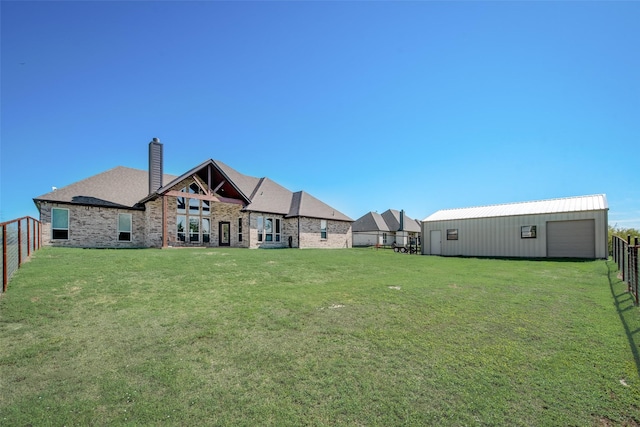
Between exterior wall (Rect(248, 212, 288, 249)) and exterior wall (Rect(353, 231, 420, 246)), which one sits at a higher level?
exterior wall (Rect(248, 212, 288, 249))

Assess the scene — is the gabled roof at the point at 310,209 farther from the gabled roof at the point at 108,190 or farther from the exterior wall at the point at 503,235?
the gabled roof at the point at 108,190

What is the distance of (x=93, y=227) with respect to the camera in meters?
18.5

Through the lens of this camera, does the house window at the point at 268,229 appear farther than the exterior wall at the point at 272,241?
Yes

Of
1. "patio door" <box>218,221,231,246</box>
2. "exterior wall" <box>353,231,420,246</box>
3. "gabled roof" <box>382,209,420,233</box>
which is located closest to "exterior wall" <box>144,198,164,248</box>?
"patio door" <box>218,221,231,246</box>

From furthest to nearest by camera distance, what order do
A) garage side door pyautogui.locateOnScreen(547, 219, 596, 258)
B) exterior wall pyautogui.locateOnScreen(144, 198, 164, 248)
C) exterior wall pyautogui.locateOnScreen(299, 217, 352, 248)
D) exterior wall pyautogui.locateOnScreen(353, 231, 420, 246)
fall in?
exterior wall pyautogui.locateOnScreen(353, 231, 420, 246) → exterior wall pyautogui.locateOnScreen(299, 217, 352, 248) → exterior wall pyautogui.locateOnScreen(144, 198, 164, 248) → garage side door pyautogui.locateOnScreen(547, 219, 596, 258)

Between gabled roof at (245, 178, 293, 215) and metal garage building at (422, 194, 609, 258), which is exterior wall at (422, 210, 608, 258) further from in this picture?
gabled roof at (245, 178, 293, 215)

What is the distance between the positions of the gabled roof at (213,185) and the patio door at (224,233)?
2245mm

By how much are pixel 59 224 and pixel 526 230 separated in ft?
97.9

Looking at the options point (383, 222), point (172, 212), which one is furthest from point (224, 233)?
point (383, 222)

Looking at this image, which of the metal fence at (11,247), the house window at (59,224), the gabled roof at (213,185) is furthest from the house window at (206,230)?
the metal fence at (11,247)

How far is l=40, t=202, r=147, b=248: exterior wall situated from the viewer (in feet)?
A: 56.5

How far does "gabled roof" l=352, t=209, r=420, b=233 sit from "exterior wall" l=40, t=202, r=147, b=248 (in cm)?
3354

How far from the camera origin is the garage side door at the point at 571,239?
18016mm

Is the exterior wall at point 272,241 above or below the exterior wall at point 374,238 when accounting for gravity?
above
